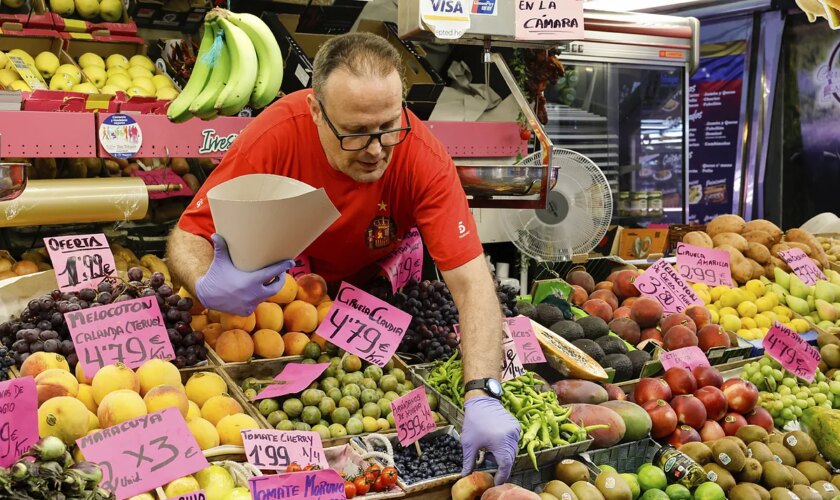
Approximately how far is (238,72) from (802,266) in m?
3.28

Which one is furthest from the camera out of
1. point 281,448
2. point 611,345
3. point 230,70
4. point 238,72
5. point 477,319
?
point 230,70

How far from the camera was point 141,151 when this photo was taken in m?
3.89

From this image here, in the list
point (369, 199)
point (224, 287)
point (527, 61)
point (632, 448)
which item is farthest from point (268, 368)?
point (527, 61)

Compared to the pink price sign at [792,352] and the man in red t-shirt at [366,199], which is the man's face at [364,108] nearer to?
the man in red t-shirt at [366,199]

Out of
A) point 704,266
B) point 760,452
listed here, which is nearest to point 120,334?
point 760,452

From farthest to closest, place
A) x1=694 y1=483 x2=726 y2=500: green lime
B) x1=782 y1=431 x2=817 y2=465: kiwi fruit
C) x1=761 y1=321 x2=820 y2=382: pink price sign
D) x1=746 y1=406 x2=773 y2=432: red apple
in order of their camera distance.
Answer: x1=761 y1=321 x2=820 y2=382: pink price sign < x1=746 y1=406 x2=773 y2=432: red apple < x1=782 y1=431 x2=817 y2=465: kiwi fruit < x1=694 y1=483 x2=726 y2=500: green lime

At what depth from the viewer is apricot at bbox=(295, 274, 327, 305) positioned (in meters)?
2.61

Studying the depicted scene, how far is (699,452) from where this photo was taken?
2.32m

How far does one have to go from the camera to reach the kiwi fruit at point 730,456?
2.29m

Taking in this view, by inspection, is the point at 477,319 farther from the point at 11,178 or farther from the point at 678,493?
the point at 11,178

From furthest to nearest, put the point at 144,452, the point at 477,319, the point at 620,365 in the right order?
the point at 620,365 → the point at 477,319 → the point at 144,452

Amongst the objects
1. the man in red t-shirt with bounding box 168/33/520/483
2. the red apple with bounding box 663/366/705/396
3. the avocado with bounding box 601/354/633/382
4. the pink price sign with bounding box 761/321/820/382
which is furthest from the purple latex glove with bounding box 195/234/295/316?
the pink price sign with bounding box 761/321/820/382

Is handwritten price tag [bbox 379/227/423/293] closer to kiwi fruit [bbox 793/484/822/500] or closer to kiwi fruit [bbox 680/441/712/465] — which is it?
kiwi fruit [bbox 680/441/712/465]

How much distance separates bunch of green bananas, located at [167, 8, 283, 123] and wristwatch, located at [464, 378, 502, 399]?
6.19ft
